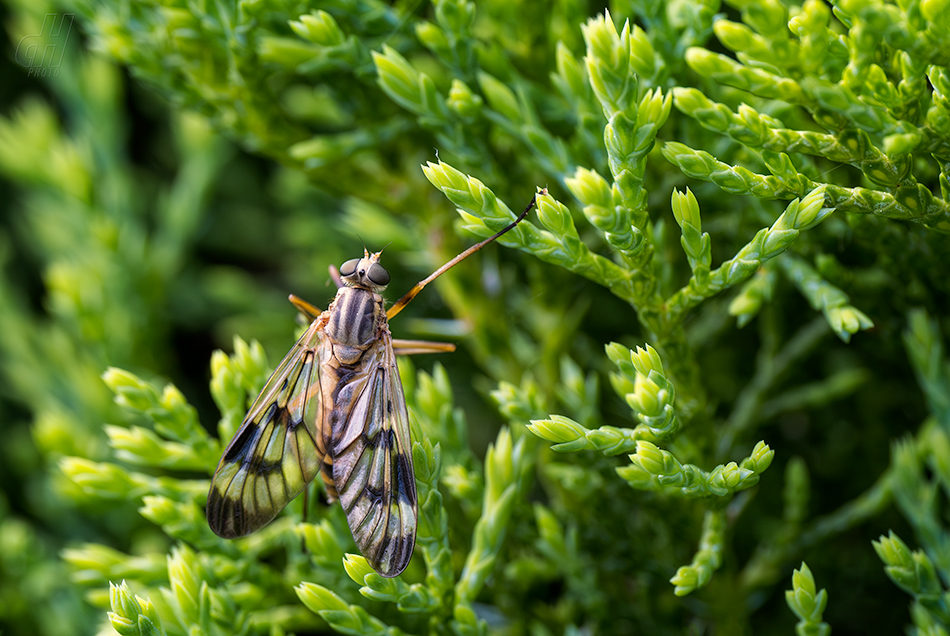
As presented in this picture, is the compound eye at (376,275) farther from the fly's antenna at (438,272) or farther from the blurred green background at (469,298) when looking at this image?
the blurred green background at (469,298)

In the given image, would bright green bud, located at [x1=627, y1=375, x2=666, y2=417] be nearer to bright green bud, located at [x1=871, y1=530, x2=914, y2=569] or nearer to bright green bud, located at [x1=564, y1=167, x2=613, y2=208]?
bright green bud, located at [x1=564, y1=167, x2=613, y2=208]

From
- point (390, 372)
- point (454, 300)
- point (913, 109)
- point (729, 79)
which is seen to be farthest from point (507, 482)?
point (913, 109)

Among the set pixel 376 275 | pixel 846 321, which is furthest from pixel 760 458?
pixel 376 275

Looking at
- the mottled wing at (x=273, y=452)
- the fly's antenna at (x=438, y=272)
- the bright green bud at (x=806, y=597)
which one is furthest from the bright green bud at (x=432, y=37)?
the bright green bud at (x=806, y=597)

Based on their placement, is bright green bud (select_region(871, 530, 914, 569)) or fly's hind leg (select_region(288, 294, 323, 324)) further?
fly's hind leg (select_region(288, 294, 323, 324))

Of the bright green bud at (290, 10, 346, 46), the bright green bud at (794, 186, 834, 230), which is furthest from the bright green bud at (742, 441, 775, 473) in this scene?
the bright green bud at (290, 10, 346, 46)

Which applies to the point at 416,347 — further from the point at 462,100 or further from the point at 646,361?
the point at 646,361

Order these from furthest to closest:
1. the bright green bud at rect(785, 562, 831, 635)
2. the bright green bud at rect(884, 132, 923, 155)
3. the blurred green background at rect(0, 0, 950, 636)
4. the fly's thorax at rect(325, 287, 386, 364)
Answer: the fly's thorax at rect(325, 287, 386, 364) < the blurred green background at rect(0, 0, 950, 636) < the bright green bud at rect(785, 562, 831, 635) < the bright green bud at rect(884, 132, 923, 155)

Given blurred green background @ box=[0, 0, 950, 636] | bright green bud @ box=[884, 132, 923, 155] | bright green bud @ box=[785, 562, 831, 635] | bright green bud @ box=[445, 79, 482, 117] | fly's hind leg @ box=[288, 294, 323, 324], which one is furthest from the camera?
fly's hind leg @ box=[288, 294, 323, 324]
